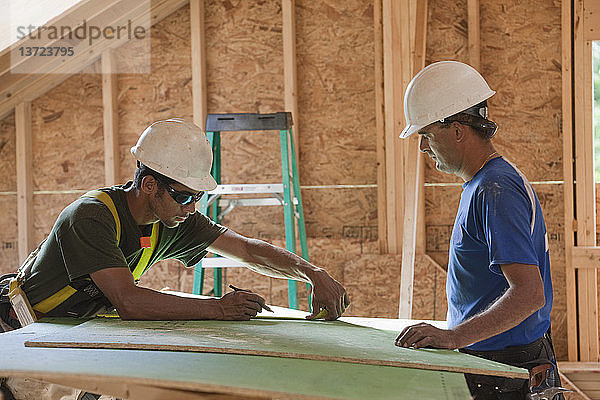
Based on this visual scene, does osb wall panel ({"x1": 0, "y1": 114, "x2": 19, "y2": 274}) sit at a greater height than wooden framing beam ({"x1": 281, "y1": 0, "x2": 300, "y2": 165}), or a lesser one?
lesser

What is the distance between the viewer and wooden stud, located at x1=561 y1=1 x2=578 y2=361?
4.84 metres

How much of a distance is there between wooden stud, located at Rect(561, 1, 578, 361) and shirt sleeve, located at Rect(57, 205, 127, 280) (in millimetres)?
3681

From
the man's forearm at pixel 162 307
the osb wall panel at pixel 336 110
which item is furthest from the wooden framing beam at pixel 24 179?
the man's forearm at pixel 162 307

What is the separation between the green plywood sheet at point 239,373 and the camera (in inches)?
53.7

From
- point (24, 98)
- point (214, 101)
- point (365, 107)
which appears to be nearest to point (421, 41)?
point (365, 107)

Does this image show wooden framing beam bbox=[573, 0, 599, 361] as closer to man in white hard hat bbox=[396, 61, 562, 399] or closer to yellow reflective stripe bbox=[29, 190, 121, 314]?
man in white hard hat bbox=[396, 61, 562, 399]

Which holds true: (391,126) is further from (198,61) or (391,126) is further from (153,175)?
(153,175)

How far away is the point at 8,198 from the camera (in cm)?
548

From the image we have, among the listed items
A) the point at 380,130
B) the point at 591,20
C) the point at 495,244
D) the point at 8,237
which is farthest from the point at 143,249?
the point at 591,20

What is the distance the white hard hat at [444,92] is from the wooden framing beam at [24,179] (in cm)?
412

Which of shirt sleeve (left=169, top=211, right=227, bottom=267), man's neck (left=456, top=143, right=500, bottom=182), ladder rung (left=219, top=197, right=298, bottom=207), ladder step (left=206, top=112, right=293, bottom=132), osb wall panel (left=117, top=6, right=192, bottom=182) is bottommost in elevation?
shirt sleeve (left=169, top=211, right=227, bottom=267)

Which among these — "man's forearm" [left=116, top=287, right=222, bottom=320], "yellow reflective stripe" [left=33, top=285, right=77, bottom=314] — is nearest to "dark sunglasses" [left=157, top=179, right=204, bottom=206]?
"man's forearm" [left=116, top=287, right=222, bottom=320]

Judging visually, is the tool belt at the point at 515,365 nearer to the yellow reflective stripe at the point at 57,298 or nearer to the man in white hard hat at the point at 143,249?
the man in white hard hat at the point at 143,249

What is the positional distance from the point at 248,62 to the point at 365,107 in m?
1.02
